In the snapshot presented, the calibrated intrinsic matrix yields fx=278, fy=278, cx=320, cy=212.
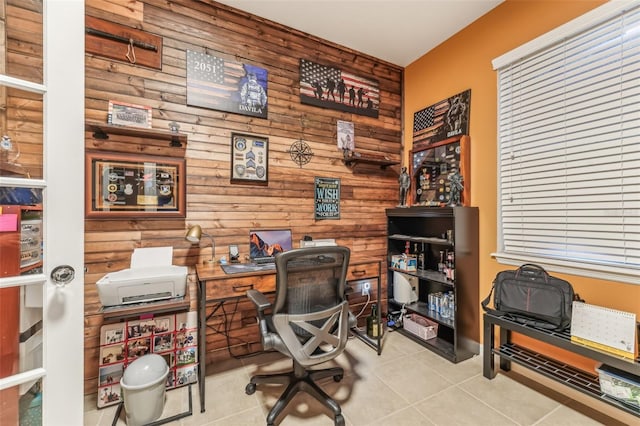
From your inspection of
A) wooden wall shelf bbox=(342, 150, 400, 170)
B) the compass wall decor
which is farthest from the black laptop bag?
the compass wall decor

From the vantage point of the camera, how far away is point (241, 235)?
2508 mm

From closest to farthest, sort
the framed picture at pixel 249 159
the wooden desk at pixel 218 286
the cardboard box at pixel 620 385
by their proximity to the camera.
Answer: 1. the cardboard box at pixel 620 385
2. the wooden desk at pixel 218 286
3. the framed picture at pixel 249 159

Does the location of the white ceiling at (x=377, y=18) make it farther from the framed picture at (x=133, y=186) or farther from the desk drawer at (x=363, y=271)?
the desk drawer at (x=363, y=271)

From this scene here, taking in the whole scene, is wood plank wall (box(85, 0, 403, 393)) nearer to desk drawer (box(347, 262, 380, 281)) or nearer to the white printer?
the white printer

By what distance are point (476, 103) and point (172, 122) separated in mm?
2688

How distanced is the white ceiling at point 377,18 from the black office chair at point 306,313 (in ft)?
7.17

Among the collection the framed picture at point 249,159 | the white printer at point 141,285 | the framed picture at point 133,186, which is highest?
the framed picture at point 249,159

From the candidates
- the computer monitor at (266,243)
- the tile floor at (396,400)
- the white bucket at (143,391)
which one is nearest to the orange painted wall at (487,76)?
the tile floor at (396,400)

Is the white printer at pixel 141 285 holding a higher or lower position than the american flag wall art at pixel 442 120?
lower

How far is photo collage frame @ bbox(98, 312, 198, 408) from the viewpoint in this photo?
1.88m

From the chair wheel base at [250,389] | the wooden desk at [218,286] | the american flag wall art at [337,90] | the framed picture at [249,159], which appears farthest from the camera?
the american flag wall art at [337,90]

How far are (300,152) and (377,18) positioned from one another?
1425 mm

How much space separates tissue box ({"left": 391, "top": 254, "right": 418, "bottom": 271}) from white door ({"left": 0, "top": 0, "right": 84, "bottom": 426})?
2.61 m

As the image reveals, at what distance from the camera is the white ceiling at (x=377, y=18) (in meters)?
2.42
